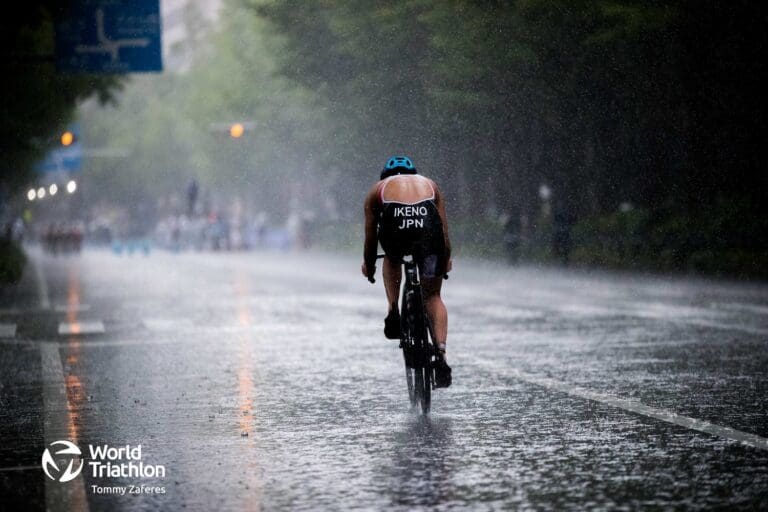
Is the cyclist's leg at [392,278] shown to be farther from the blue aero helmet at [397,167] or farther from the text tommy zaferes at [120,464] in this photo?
the text tommy zaferes at [120,464]

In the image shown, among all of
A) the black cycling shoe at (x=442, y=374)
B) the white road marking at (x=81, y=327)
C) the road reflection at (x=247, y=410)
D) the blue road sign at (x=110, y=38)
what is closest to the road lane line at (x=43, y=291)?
the blue road sign at (x=110, y=38)

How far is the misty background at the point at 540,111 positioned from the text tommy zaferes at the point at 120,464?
13226mm

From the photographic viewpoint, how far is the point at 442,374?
9.98 m

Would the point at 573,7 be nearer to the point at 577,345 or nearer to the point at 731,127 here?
the point at 731,127

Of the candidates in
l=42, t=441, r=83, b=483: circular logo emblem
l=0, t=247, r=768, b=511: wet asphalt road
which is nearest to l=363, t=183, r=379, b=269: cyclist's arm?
l=0, t=247, r=768, b=511: wet asphalt road

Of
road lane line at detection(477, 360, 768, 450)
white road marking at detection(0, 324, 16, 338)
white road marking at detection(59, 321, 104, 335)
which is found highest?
road lane line at detection(477, 360, 768, 450)

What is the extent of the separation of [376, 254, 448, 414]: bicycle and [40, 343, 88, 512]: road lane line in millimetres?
2224

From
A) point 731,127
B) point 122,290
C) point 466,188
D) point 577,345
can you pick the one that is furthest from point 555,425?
point 466,188

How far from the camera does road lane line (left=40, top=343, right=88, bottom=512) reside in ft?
23.7

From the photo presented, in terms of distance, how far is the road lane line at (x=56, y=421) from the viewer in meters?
7.22

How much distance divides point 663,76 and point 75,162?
3646 cm

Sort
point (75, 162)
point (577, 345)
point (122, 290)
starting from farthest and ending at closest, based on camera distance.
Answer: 1. point (75, 162)
2. point (122, 290)
3. point (577, 345)

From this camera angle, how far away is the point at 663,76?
3684 cm

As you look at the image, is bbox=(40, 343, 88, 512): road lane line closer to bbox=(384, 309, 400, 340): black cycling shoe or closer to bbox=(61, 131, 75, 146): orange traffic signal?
bbox=(384, 309, 400, 340): black cycling shoe
